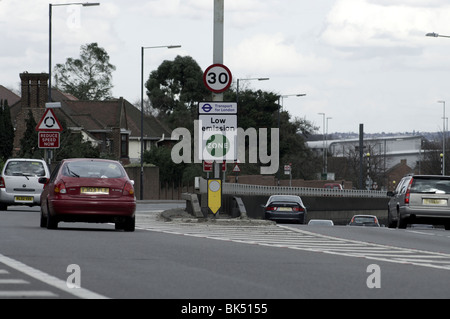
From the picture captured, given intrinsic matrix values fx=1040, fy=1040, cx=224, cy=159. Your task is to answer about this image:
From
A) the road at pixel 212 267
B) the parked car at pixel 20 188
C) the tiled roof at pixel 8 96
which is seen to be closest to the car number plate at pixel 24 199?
the parked car at pixel 20 188

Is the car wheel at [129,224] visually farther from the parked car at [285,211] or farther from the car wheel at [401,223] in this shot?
the parked car at [285,211]

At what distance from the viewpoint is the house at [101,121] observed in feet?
249

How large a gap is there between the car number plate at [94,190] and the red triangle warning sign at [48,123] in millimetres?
15118

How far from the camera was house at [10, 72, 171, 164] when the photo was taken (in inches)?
2982

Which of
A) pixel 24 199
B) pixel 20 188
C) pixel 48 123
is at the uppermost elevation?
pixel 48 123

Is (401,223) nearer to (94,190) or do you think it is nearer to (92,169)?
(92,169)

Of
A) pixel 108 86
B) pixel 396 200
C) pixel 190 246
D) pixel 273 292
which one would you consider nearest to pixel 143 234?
pixel 190 246

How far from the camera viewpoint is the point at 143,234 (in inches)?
796

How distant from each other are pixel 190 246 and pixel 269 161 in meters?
76.0

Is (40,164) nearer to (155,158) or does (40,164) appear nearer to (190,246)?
(190,246)

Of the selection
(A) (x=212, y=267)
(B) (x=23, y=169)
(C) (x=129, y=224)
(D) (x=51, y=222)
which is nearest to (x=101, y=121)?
(B) (x=23, y=169)

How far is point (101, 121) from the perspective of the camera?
92.1 metres

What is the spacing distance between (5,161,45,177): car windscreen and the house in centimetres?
4104

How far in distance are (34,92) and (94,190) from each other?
186 feet
